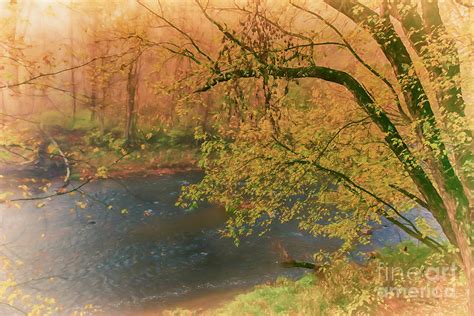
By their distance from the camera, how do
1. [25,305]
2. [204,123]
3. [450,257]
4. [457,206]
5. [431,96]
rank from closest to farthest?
[457,206]
[431,96]
[450,257]
[204,123]
[25,305]

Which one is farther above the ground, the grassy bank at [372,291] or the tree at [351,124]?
the tree at [351,124]

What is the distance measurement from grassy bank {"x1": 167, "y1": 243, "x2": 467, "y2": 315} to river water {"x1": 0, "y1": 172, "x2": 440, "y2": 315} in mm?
819

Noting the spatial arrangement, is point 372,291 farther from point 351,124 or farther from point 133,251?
point 133,251

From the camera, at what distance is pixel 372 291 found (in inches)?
224

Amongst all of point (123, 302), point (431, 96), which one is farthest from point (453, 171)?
point (123, 302)

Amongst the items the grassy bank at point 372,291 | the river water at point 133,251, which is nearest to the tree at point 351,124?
the grassy bank at point 372,291

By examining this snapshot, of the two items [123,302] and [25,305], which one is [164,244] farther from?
[25,305]

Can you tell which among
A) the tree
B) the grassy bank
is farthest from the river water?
the tree

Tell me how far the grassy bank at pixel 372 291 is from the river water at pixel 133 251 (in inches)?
32.3

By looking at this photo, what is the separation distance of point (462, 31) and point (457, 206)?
5.06ft

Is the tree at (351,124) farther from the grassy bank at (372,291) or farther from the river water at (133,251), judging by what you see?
the river water at (133,251)

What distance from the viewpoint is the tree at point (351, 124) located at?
3.17m

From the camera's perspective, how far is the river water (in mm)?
7066

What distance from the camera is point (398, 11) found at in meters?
3.25
